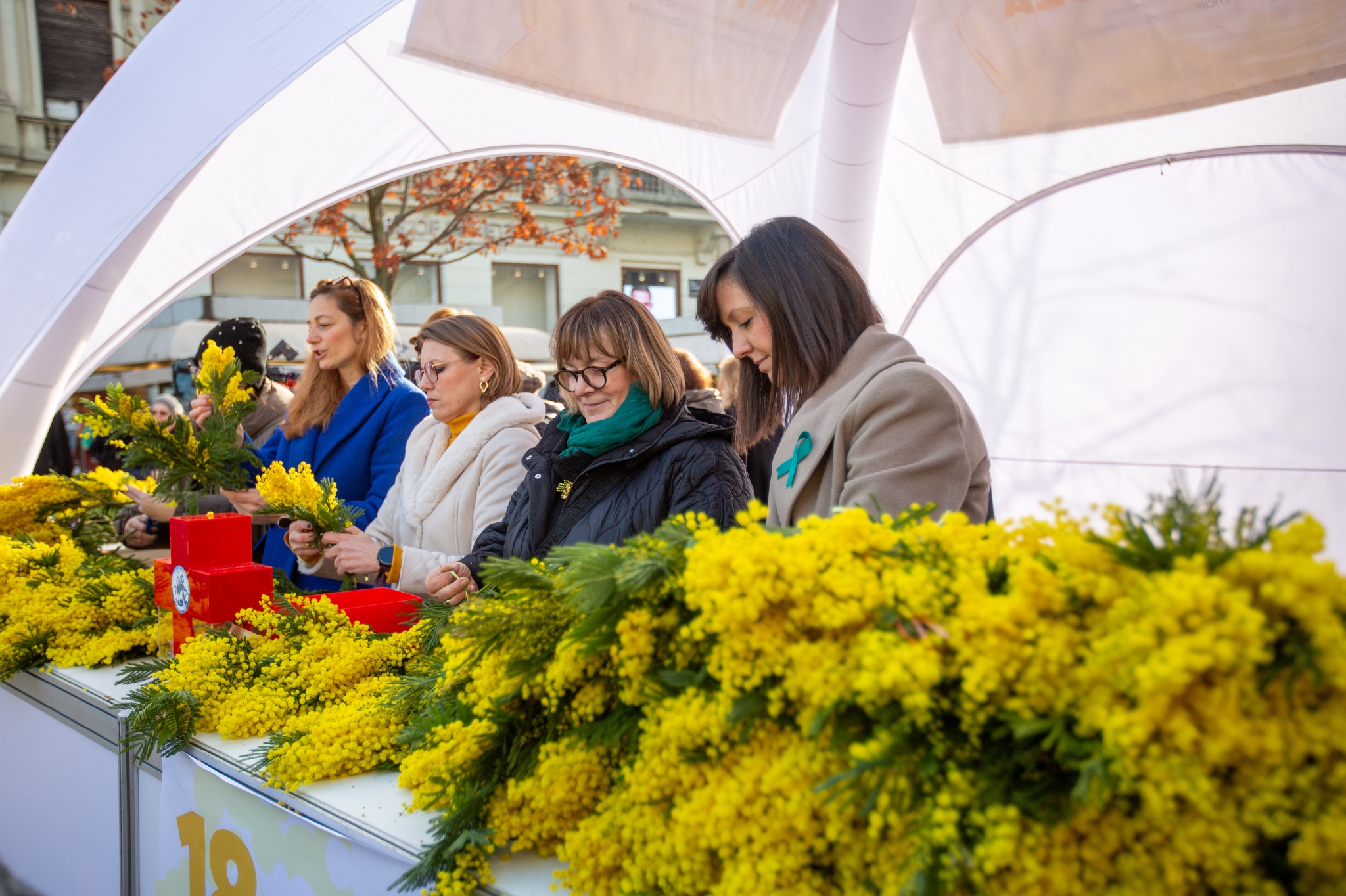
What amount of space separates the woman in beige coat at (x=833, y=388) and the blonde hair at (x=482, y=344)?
47.2 inches

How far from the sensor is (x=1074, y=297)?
19.2ft

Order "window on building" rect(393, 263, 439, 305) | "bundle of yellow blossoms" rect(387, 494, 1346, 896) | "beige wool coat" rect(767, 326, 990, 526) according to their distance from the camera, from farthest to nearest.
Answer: "window on building" rect(393, 263, 439, 305), "beige wool coat" rect(767, 326, 990, 526), "bundle of yellow blossoms" rect(387, 494, 1346, 896)

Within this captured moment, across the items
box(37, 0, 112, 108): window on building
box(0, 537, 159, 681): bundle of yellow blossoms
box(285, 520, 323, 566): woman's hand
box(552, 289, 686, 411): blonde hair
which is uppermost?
box(37, 0, 112, 108): window on building

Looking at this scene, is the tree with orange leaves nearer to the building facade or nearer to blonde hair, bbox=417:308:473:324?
the building facade

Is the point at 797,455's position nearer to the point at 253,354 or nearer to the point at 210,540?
the point at 210,540

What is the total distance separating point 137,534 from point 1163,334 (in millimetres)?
5893

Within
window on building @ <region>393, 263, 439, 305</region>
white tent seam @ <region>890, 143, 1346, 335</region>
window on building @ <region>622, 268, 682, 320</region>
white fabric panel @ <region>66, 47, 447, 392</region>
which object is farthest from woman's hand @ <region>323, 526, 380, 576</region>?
window on building @ <region>622, 268, 682, 320</region>

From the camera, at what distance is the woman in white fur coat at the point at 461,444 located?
118 inches

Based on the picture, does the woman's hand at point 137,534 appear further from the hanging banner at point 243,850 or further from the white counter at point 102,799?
the hanging banner at point 243,850

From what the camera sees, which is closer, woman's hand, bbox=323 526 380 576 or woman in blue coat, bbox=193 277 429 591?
woman's hand, bbox=323 526 380 576

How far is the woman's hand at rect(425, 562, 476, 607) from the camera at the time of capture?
2.34 metres

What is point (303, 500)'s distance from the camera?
2535 mm

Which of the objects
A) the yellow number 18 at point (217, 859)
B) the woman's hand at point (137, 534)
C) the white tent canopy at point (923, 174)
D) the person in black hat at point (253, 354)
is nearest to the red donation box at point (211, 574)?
the yellow number 18 at point (217, 859)

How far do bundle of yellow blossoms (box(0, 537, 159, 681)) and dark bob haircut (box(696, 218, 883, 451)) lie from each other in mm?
2026
